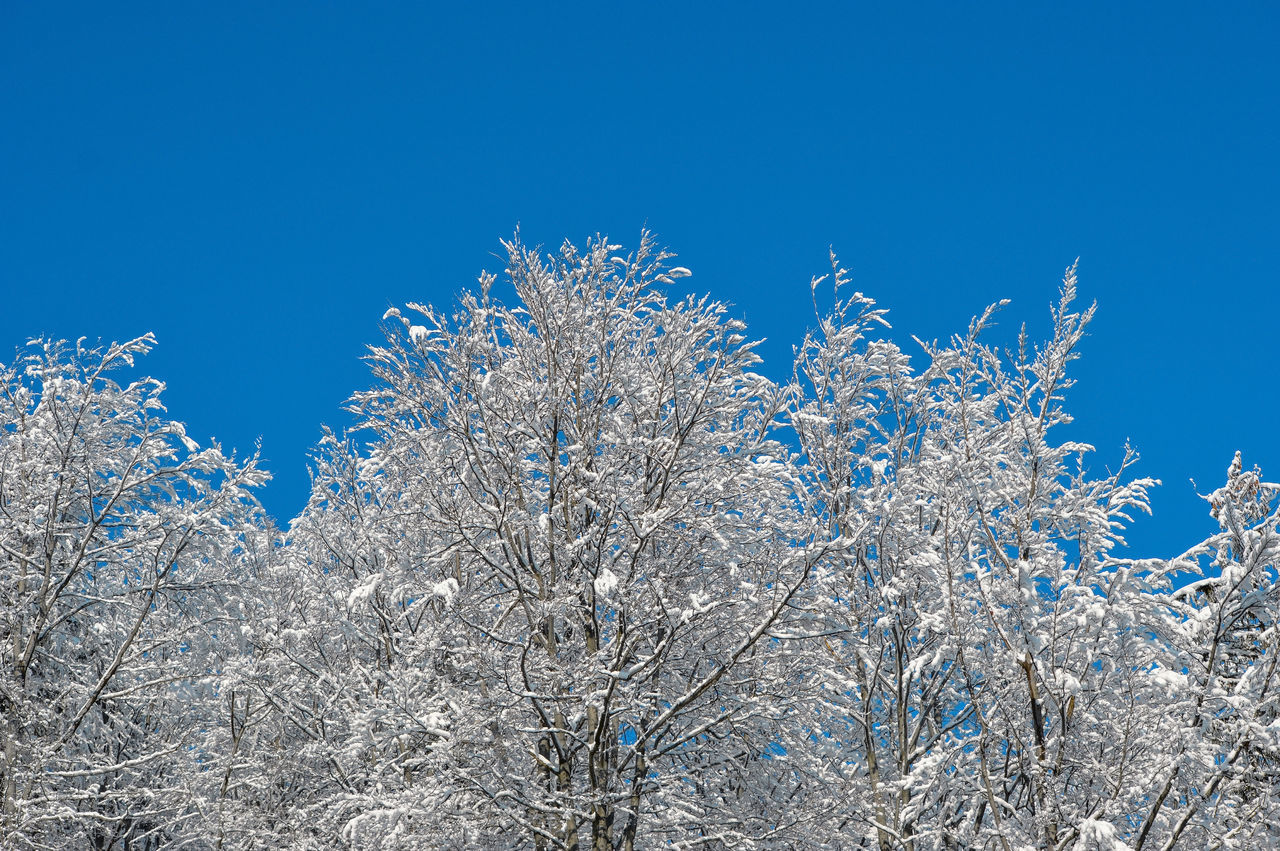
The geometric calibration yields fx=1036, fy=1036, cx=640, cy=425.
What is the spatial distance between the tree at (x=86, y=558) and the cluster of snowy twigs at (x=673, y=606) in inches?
2.2

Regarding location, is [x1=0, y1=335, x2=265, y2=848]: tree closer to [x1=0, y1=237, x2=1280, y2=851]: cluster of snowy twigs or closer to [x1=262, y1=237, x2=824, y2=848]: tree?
[x1=0, y1=237, x2=1280, y2=851]: cluster of snowy twigs

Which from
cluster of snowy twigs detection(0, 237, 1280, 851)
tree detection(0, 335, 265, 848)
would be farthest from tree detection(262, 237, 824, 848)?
tree detection(0, 335, 265, 848)

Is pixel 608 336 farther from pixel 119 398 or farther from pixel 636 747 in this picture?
pixel 119 398

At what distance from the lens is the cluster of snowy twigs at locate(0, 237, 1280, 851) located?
709 centimetres

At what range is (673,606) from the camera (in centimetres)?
941

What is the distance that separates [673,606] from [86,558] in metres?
6.74

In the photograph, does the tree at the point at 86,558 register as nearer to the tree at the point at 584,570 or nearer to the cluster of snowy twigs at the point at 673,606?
the cluster of snowy twigs at the point at 673,606

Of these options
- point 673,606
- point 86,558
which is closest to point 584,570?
point 673,606

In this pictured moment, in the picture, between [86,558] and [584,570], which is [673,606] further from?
[86,558]

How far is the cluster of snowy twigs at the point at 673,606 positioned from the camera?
7094 mm

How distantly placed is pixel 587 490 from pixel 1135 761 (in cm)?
491

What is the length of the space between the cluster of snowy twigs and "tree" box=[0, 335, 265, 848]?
5 cm

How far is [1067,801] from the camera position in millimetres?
6922

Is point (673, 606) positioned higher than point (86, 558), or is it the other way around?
point (86, 558)
